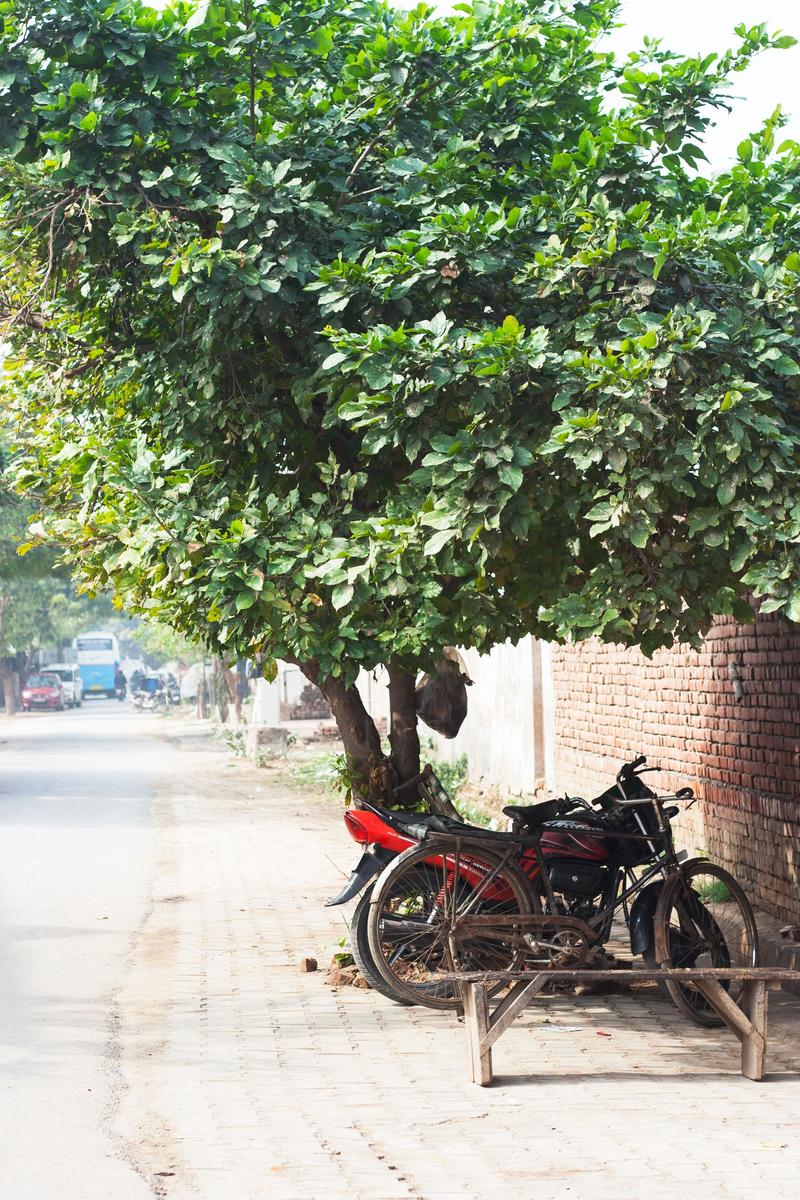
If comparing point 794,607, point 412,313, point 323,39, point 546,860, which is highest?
point 323,39

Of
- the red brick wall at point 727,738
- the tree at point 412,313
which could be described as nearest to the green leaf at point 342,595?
the tree at point 412,313

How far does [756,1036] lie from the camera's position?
18.8 feet

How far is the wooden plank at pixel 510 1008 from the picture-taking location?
565 cm

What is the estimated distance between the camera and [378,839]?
6.83 metres

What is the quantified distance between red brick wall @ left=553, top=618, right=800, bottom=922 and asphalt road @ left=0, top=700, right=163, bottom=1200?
4063 millimetres

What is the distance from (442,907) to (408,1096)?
130 cm

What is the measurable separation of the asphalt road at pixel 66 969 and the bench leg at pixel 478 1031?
57.0 inches

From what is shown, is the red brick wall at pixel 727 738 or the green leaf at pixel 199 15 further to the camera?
the red brick wall at pixel 727 738

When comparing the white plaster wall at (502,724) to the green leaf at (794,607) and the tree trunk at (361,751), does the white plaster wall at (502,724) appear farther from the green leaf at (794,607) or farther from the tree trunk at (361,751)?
the green leaf at (794,607)

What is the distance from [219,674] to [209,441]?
33.0 metres

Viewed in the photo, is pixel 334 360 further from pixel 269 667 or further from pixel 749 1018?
pixel 749 1018

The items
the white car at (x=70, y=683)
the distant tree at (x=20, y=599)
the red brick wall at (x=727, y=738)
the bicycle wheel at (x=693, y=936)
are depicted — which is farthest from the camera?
the white car at (x=70, y=683)

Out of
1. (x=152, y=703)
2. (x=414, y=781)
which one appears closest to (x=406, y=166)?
(x=414, y=781)

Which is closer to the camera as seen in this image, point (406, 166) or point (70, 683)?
point (406, 166)
